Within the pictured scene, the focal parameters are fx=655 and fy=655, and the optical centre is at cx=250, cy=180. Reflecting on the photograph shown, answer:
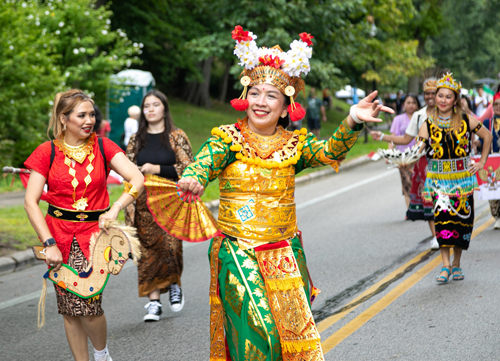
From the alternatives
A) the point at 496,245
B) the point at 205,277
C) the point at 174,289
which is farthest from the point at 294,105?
the point at 496,245

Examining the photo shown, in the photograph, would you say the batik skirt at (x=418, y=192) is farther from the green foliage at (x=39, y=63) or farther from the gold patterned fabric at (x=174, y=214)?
the green foliage at (x=39, y=63)

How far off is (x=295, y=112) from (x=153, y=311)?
2.90 m

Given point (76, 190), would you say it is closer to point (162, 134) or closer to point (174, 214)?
point (174, 214)

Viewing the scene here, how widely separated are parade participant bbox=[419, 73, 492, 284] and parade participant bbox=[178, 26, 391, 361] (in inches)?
126

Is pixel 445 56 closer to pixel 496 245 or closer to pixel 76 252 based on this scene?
pixel 496 245

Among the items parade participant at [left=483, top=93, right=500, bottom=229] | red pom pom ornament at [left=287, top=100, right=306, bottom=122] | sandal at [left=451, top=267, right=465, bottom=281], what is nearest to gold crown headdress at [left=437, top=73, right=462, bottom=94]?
sandal at [left=451, top=267, right=465, bottom=281]

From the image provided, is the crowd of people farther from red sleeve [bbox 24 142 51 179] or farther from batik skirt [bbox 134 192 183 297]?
batik skirt [bbox 134 192 183 297]

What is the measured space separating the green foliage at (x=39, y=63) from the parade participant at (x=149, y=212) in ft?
28.1

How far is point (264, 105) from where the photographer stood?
3779 mm

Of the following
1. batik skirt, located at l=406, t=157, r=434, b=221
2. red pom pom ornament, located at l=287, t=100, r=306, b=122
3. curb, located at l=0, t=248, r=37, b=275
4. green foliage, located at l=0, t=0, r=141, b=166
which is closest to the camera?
red pom pom ornament, located at l=287, t=100, r=306, b=122

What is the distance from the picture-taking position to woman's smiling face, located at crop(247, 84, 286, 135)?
3.79 meters

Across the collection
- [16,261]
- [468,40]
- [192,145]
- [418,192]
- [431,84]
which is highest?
[468,40]

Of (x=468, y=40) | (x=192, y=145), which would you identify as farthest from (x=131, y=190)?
(x=468, y=40)

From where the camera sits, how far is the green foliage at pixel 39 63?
13758 mm
